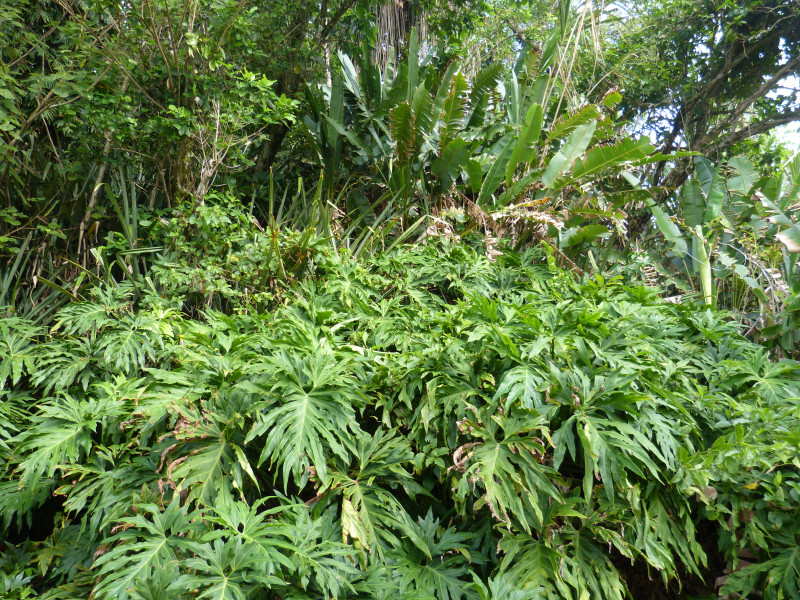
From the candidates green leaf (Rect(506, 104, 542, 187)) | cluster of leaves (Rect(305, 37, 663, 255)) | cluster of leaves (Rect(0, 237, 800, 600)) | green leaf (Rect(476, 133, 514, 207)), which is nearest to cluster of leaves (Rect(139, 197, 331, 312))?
cluster of leaves (Rect(0, 237, 800, 600))

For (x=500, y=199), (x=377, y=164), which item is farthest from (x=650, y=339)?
(x=377, y=164)

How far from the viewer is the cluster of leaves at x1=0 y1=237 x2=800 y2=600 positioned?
1987mm

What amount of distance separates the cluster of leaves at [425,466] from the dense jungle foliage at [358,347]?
15mm

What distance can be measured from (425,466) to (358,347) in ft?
2.37

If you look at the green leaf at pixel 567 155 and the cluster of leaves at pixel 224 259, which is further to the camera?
the green leaf at pixel 567 155

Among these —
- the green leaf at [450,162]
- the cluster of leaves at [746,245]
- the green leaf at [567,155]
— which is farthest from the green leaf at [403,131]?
the cluster of leaves at [746,245]

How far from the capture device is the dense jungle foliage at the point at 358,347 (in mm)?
2105

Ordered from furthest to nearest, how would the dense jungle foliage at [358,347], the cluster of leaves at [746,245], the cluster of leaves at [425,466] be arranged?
the cluster of leaves at [746,245]
the dense jungle foliage at [358,347]
the cluster of leaves at [425,466]

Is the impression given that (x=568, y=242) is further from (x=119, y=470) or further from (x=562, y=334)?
(x=119, y=470)

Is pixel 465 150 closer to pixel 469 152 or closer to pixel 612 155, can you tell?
pixel 469 152

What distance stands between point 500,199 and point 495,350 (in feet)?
8.41

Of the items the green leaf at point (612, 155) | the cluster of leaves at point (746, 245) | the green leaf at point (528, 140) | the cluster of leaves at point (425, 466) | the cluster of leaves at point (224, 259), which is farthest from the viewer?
the green leaf at point (528, 140)

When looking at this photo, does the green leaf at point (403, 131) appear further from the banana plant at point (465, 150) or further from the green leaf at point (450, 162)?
the green leaf at point (450, 162)

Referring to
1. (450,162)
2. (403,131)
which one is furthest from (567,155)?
(403,131)
